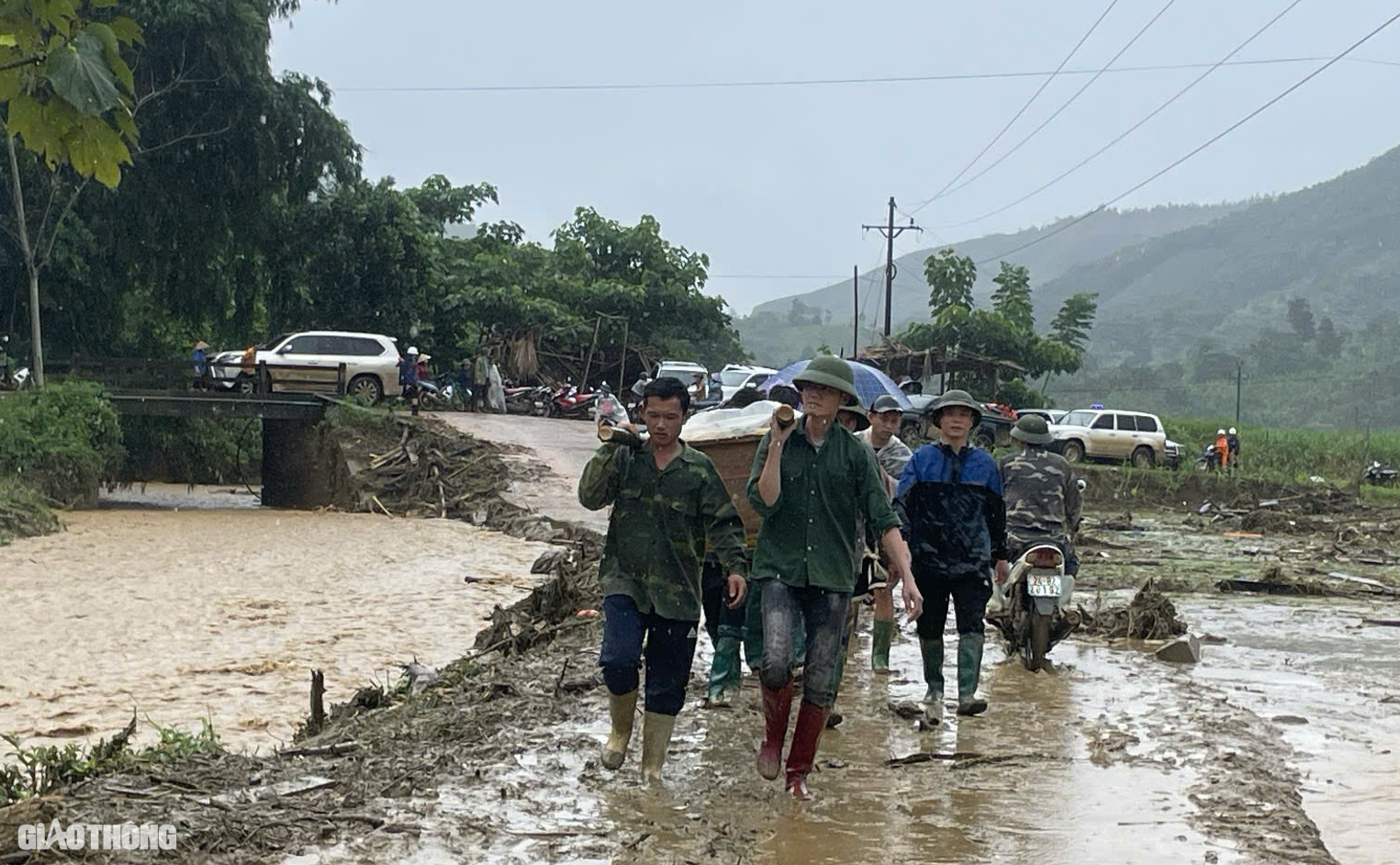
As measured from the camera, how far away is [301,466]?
30828 mm

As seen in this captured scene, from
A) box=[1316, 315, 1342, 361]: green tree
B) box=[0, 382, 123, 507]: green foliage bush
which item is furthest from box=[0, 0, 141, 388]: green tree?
box=[1316, 315, 1342, 361]: green tree

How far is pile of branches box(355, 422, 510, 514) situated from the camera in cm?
2584

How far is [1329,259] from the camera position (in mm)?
153000

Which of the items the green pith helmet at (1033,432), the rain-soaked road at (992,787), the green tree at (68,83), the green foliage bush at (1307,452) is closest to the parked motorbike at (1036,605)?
the rain-soaked road at (992,787)

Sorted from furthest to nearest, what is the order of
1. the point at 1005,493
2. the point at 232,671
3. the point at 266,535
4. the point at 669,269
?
1. the point at 669,269
2. the point at 266,535
3. the point at 232,671
4. the point at 1005,493

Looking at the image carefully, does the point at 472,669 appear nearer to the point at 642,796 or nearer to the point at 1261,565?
the point at 642,796

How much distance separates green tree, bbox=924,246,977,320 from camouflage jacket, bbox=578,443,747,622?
146 feet

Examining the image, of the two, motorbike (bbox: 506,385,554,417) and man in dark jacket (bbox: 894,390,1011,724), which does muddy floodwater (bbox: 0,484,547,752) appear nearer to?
man in dark jacket (bbox: 894,390,1011,724)

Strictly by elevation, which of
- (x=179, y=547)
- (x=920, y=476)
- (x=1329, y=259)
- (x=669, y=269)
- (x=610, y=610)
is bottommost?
(x=179, y=547)

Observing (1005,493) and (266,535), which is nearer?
(1005,493)

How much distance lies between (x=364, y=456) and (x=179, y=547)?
706 cm

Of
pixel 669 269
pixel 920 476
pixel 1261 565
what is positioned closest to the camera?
pixel 920 476

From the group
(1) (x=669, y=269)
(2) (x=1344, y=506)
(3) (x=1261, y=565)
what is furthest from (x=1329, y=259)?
(3) (x=1261, y=565)

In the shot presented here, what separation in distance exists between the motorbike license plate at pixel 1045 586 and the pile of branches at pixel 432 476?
1689 centimetres
